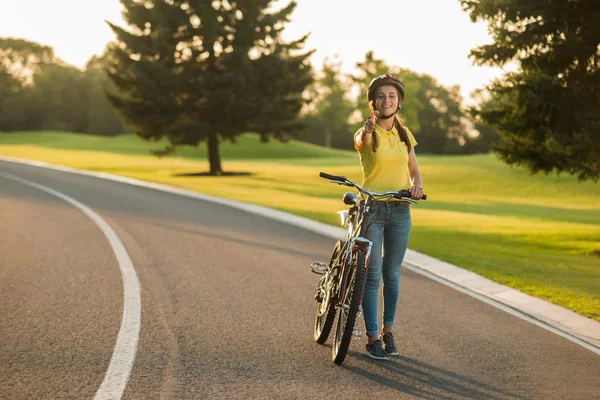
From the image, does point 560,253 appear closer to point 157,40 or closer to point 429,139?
point 157,40

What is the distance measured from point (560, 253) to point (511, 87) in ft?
11.8

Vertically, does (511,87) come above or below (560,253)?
above

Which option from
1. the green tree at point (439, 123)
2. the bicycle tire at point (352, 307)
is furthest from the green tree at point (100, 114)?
the bicycle tire at point (352, 307)

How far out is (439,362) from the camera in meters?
5.62

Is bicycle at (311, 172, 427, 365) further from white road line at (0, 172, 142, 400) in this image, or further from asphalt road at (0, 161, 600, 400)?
white road line at (0, 172, 142, 400)

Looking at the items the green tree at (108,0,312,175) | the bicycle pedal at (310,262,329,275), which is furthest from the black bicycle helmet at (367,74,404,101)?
the green tree at (108,0,312,175)

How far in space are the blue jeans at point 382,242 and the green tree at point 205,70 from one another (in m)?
34.0

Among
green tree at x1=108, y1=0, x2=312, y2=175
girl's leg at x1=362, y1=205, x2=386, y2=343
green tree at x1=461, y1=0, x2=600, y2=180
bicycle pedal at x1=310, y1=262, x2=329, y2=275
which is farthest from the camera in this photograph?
green tree at x1=108, y1=0, x2=312, y2=175

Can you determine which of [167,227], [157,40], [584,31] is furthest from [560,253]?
[157,40]

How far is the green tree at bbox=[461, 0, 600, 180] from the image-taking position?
13.3m

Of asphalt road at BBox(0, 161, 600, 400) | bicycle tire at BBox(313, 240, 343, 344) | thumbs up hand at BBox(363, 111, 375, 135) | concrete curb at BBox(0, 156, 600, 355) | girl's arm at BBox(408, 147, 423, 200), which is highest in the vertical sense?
thumbs up hand at BBox(363, 111, 375, 135)

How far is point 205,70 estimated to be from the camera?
41938 millimetres

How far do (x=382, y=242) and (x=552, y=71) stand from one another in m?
10.1

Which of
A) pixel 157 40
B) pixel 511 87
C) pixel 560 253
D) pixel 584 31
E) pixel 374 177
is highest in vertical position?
pixel 157 40
